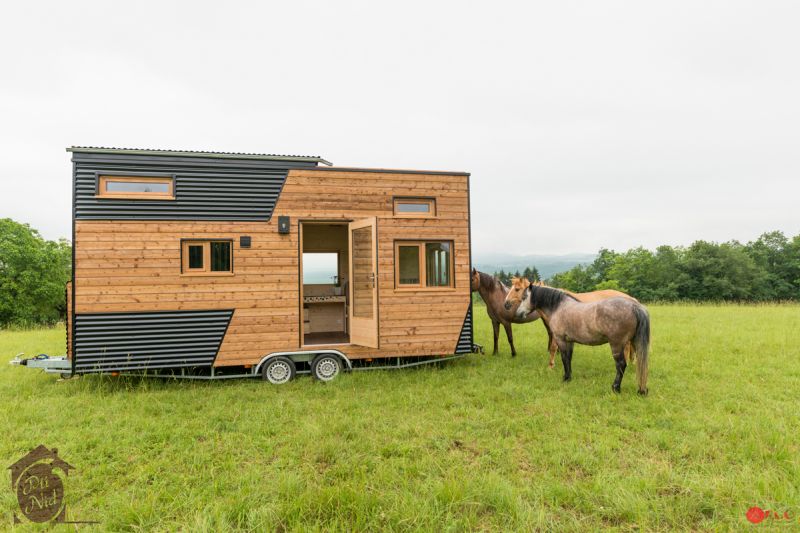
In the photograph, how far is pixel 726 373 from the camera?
22.5ft

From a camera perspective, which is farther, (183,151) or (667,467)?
(183,151)

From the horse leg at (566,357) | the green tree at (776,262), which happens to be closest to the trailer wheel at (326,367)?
the horse leg at (566,357)

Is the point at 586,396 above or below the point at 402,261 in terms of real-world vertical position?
below

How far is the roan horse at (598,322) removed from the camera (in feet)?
18.5

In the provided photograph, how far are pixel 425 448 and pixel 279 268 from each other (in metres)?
4.21

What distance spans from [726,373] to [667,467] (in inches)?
180

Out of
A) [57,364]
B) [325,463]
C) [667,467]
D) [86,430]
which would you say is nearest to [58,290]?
[57,364]

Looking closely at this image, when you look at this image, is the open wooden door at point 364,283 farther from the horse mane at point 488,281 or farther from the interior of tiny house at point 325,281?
the horse mane at point 488,281

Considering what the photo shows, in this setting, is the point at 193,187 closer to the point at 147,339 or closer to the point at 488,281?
the point at 147,339

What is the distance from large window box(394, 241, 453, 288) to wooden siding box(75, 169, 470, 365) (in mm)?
141

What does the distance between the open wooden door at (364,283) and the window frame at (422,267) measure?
0.53 metres

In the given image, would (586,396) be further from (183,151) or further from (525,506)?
(183,151)

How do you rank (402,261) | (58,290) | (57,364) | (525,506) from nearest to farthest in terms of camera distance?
1. (525,506)
2. (57,364)
3. (402,261)
4. (58,290)

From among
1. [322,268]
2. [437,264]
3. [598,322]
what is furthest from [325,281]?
[598,322]
